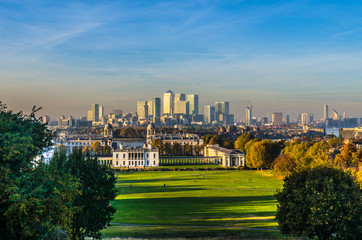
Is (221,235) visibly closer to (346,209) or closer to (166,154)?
(346,209)

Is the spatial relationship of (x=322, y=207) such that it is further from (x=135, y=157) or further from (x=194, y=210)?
(x=135, y=157)

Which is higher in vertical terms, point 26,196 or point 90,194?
point 26,196

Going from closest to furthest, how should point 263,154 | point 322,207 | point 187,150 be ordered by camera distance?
point 322,207 → point 263,154 → point 187,150

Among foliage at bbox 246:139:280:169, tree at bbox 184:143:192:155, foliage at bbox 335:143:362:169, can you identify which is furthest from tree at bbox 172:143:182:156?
foliage at bbox 335:143:362:169

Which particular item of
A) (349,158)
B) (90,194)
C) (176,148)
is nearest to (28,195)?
(90,194)

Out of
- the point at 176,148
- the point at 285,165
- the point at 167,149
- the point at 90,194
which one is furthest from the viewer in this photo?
the point at 167,149

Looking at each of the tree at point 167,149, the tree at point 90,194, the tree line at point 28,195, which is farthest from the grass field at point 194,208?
the tree at point 167,149
